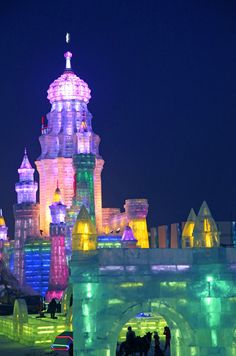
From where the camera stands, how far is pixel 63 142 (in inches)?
3110

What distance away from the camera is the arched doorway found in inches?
829

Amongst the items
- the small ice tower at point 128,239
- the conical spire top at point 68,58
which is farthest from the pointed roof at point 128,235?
the conical spire top at point 68,58

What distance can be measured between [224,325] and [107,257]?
4490mm

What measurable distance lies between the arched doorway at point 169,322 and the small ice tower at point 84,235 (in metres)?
2.30

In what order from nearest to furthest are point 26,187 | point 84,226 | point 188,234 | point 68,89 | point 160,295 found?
point 160,295
point 84,226
point 188,234
point 26,187
point 68,89

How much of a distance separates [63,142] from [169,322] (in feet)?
191

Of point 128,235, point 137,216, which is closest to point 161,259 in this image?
point 128,235

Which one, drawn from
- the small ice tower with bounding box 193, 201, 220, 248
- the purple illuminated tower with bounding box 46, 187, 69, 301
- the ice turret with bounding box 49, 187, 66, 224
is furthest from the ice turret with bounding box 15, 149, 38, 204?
the small ice tower with bounding box 193, 201, 220, 248

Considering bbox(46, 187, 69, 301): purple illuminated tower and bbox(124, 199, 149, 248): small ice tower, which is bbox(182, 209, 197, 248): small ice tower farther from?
bbox(124, 199, 149, 248): small ice tower

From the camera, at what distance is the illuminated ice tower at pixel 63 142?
7869 cm

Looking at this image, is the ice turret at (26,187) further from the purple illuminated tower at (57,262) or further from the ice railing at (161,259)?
the ice railing at (161,259)

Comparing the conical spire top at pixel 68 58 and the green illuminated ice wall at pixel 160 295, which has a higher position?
the conical spire top at pixel 68 58

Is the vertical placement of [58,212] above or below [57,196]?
below

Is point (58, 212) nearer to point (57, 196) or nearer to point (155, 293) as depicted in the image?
point (57, 196)
